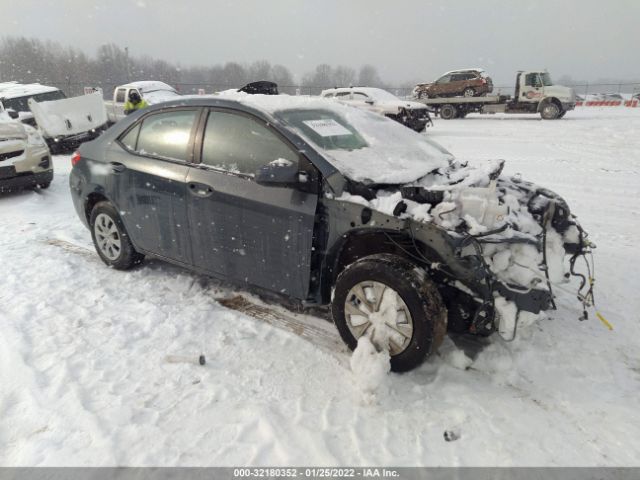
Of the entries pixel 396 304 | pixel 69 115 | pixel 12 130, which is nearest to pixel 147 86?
pixel 69 115

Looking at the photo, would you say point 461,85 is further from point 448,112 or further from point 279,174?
point 279,174

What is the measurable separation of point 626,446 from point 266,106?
3144 millimetres

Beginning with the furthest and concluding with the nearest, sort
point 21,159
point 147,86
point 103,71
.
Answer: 1. point 103,71
2. point 147,86
3. point 21,159

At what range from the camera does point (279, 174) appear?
2873 millimetres

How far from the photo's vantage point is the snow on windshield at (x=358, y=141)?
10.1 ft

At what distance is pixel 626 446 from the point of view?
2223mm

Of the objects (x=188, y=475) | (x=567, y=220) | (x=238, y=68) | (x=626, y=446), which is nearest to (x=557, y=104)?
(x=567, y=220)

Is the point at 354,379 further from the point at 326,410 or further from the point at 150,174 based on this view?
the point at 150,174

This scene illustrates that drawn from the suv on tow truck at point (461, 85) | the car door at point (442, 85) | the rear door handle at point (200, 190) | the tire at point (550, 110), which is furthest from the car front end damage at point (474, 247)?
the car door at point (442, 85)

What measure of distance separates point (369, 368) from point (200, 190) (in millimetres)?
1900

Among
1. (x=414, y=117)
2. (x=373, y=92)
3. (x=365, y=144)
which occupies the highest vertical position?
(x=373, y=92)

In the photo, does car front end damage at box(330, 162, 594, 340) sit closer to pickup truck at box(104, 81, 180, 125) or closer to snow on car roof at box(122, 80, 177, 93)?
pickup truck at box(104, 81, 180, 125)

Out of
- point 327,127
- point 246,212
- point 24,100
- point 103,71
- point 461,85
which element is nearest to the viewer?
point 246,212

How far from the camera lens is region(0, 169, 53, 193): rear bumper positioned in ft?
22.8
